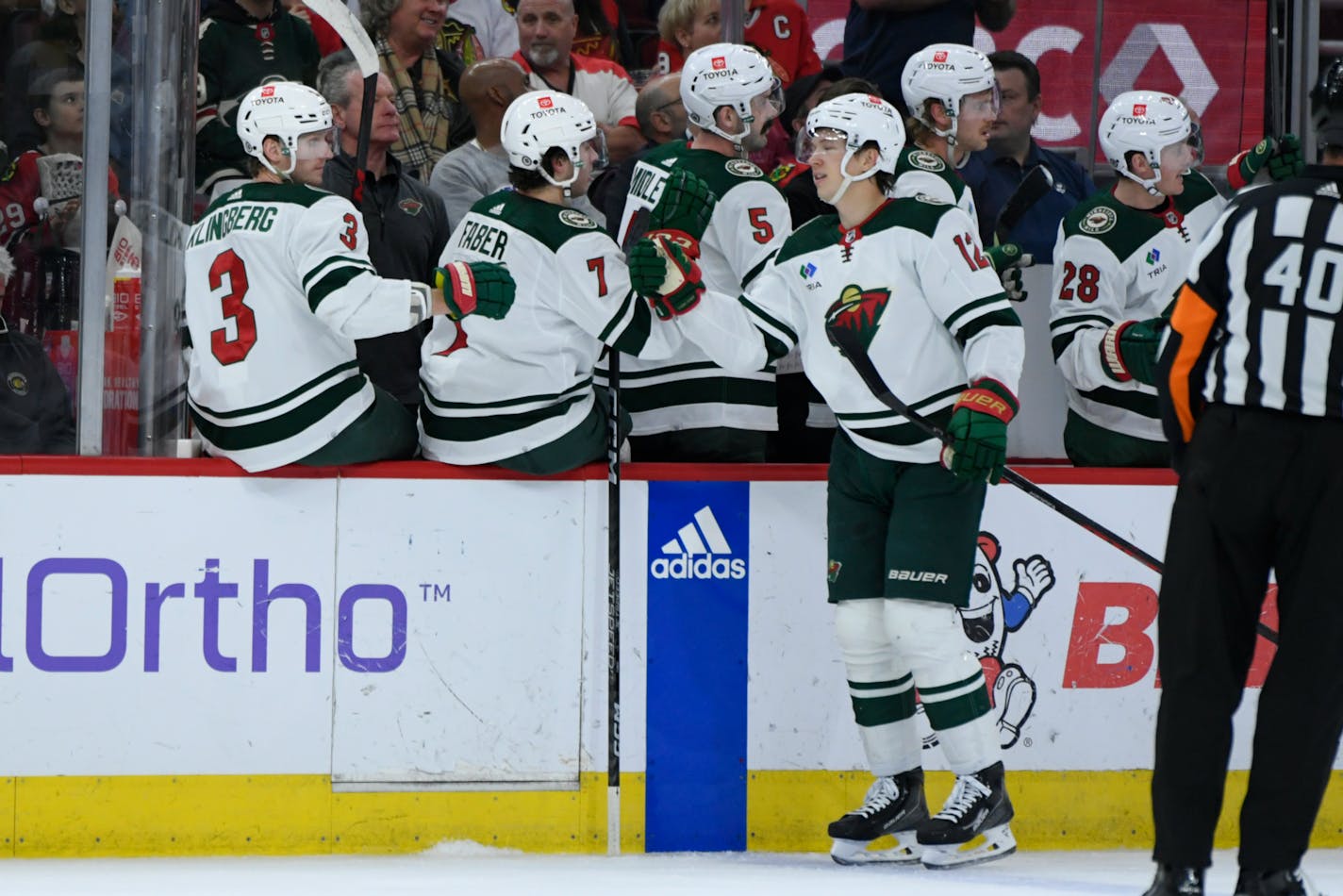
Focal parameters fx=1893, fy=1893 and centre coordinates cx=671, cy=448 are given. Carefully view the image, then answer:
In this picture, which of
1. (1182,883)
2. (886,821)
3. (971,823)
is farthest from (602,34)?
(1182,883)

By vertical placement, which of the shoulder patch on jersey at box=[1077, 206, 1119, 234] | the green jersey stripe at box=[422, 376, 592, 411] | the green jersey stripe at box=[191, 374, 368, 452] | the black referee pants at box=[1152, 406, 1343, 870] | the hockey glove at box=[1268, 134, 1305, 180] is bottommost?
the black referee pants at box=[1152, 406, 1343, 870]

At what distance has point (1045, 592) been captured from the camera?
14.4 feet

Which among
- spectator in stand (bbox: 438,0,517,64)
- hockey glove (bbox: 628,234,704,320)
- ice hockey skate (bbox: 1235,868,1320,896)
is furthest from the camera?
spectator in stand (bbox: 438,0,517,64)

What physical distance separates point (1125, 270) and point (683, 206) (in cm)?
126

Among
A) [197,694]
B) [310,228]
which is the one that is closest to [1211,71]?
[310,228]

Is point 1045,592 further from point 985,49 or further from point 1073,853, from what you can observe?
point 985,49

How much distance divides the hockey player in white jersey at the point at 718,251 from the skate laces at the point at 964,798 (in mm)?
1011

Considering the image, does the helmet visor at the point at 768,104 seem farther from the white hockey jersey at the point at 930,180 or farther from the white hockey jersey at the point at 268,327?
the white hockey jersey at the point at 268,327

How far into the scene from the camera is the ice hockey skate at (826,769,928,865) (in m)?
4.05

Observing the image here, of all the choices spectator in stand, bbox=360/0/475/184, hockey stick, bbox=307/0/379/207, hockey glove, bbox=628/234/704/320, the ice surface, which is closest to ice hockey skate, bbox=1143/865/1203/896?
the ice surface

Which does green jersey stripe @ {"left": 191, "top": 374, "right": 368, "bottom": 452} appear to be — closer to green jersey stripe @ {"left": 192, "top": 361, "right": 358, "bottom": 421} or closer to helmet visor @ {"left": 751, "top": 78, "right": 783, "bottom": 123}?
green jersey stripe @ {"left": 192, "top": 361, "right": 358, "bottom": 421}

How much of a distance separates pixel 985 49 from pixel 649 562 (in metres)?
2.27

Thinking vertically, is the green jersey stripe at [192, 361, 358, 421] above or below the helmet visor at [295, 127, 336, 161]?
below

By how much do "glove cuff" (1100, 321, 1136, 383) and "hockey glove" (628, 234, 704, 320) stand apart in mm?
1136
